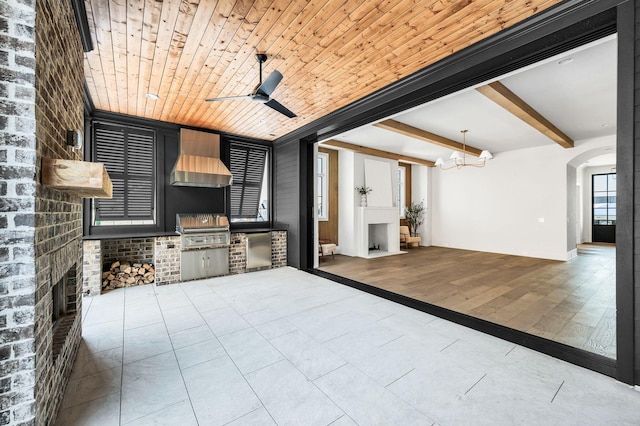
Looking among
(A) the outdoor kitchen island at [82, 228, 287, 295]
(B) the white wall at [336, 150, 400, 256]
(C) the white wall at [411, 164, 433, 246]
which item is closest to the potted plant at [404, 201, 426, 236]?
(C) the white wall at [411, 164, 433, 246]

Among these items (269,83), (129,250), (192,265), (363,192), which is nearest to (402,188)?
(363,192)

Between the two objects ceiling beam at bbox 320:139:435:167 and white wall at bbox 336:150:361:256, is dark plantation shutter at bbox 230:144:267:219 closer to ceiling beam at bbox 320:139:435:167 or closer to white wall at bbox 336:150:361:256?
ceiling beam at bbox 320:139:435:167

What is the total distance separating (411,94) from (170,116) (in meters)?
4.26

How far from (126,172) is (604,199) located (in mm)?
16120

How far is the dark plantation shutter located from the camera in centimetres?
626

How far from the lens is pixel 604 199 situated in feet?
36.0

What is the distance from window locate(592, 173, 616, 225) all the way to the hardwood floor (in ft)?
15.7

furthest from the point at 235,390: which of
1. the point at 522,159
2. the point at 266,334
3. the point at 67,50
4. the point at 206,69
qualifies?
the point at 522,159

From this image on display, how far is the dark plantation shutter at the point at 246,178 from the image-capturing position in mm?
6262

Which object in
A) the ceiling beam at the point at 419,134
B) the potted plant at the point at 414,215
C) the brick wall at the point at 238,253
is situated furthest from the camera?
the potted plant at the point at 414,215

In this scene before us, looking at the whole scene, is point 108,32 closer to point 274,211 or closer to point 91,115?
point 91,115

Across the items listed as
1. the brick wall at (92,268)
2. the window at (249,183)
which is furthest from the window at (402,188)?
the brick wall at (92,268)

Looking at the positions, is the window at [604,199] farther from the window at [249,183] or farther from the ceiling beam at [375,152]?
the window at [249,183]

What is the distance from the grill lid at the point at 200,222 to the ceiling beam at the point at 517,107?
504 centimetres
